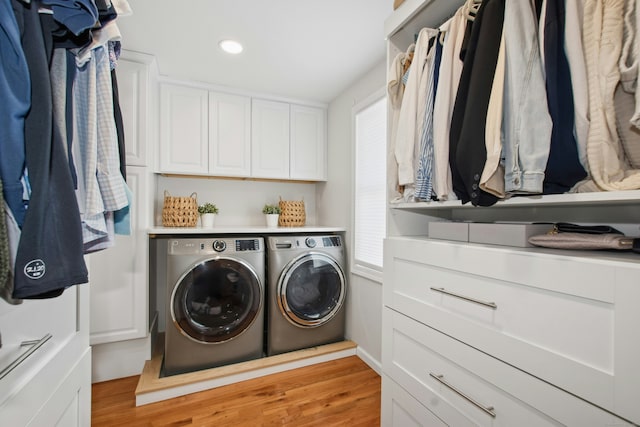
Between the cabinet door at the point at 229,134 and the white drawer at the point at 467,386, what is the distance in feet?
6.26

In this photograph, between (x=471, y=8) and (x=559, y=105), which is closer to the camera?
(x=559, y=105)

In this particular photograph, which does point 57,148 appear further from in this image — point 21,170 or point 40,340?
point 40,340

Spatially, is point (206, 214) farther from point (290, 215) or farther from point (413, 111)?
point (413, 111)

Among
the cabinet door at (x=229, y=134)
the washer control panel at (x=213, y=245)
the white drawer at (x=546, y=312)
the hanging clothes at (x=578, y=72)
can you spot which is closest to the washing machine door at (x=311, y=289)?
the washer control panel at (x=213, y=245)

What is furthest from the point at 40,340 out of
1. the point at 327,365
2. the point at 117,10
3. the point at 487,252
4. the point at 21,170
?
the point at 327,365

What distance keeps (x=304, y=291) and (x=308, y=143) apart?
1.42 metres

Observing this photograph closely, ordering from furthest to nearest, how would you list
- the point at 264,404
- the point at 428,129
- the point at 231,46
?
the point at 231,46
the point at 264,404
the point at 428,129

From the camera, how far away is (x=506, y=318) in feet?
2.70

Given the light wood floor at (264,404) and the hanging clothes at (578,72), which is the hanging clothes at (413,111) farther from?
the light wood floor at (264,404)

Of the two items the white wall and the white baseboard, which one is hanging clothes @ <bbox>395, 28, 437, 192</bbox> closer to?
the white wall

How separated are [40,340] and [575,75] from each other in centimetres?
148

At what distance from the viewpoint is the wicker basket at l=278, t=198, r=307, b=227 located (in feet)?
8.94

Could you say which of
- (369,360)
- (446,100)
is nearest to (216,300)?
(369,360)

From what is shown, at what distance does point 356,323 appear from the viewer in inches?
96.4
